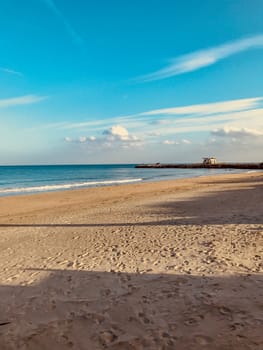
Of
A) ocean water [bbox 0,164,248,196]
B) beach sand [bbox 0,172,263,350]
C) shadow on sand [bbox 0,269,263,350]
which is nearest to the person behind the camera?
shadow on sand [bbox 0,269,263,350]

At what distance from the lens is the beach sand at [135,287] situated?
375cm

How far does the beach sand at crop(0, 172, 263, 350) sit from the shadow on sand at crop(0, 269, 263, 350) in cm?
1

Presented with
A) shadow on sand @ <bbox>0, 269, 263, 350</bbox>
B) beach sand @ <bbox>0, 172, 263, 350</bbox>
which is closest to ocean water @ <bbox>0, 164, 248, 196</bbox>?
beach sand @ <bbox>0, 172, 263, 350</bbox>

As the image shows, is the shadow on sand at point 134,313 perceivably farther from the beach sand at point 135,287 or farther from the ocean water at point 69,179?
the ocean water at point 69,179

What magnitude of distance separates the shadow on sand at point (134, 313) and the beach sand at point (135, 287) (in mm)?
14

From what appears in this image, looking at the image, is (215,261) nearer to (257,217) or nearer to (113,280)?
(113,280)

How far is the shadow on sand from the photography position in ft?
11.9

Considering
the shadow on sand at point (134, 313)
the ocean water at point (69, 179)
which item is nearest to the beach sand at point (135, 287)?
the shadow on sand at point (134, 313)

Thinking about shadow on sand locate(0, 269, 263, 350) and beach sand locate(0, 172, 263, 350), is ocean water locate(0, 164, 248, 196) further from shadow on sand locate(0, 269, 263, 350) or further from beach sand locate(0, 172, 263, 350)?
shadow on sand locate(0, 269, 263, 350)

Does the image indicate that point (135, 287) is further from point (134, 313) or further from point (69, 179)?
point (69, 179)

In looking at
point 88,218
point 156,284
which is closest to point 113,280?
point 156,284

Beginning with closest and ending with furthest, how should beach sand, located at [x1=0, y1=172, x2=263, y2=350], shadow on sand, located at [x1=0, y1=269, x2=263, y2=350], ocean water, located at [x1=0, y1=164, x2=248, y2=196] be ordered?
shadow on sand, located at [x1=0, y1=269, x2=263, y2=350], beach sand, located at [x1=0, y1=172, x2=263, y2=350], ocean water, located at [x1=0, y1=164, x2=248, y2=196]

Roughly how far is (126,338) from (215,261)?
327 cm

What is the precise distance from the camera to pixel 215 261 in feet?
20.8
